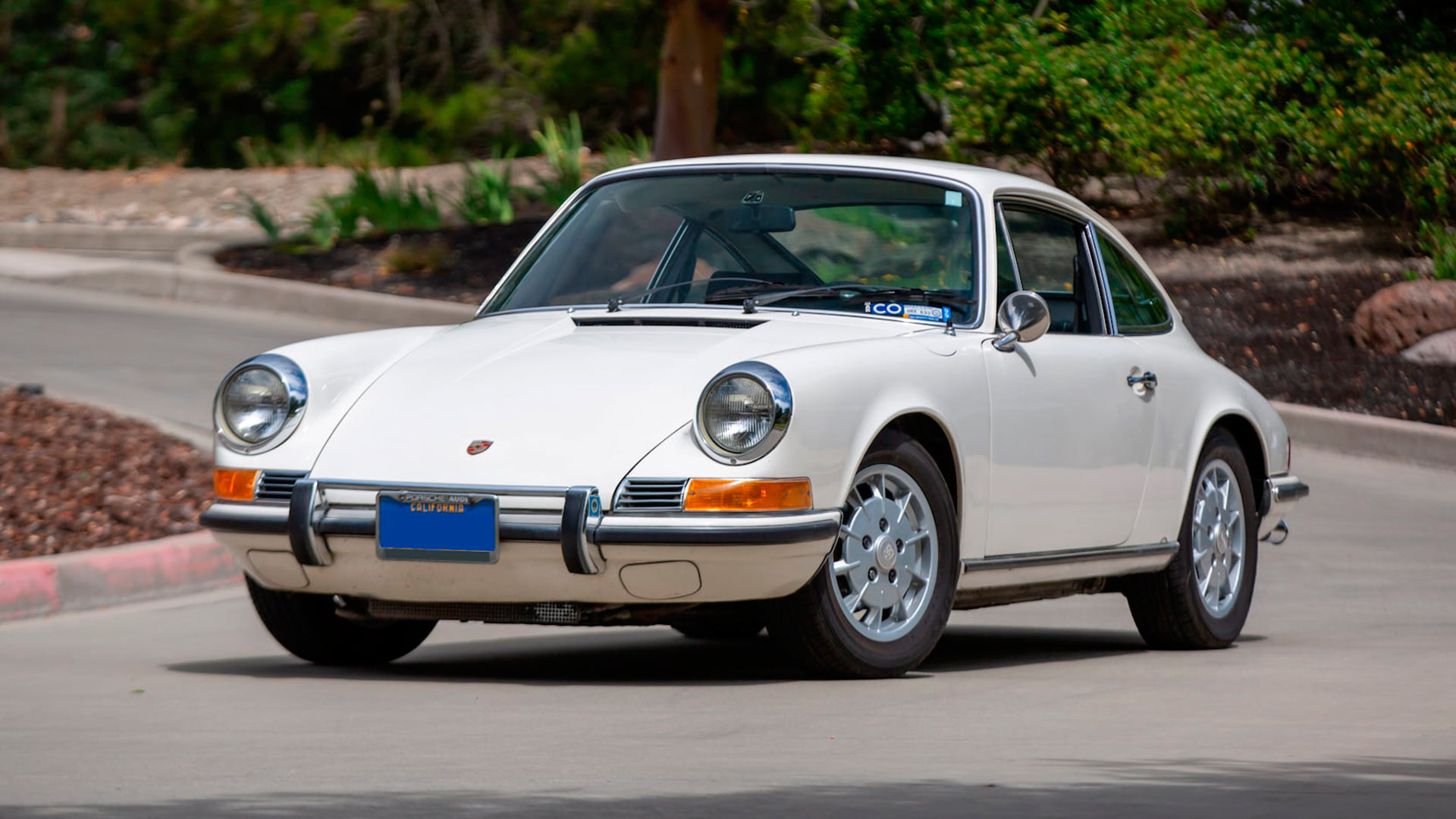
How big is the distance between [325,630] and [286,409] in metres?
0.74

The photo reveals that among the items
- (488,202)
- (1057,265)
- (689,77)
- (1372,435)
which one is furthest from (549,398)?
(488,202)

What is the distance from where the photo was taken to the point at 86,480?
9.11 metres

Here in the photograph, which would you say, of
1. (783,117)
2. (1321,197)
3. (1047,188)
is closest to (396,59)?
(783,117)

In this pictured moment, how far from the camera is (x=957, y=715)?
206 inches

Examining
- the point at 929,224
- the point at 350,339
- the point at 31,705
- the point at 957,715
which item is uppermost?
the point at 929,224

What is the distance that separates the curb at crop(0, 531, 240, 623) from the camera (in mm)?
7559

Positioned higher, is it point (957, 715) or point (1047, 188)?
point (1047, 188)

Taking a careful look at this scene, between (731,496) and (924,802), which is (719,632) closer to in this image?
(731,496)

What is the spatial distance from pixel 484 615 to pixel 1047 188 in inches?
99.3

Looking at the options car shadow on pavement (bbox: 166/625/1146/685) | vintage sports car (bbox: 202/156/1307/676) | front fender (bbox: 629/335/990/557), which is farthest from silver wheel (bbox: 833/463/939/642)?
car shadow on pavement (bbox: 166/625/1146/685)

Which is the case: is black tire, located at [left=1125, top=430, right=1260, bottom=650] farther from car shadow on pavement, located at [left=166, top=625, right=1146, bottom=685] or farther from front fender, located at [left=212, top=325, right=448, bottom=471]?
front fender, located at [left=212, top=325, right=448, bottom=471]

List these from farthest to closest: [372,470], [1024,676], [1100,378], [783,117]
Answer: [783,117] → [1100,378] → [1024,676] → [372,470]

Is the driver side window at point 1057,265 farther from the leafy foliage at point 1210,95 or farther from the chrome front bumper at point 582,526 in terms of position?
the leafy foliage at point 1210,95

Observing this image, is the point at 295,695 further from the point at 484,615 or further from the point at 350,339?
the point at 350,339
